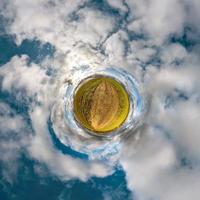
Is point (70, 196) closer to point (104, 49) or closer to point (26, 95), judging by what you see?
point (26, 95)

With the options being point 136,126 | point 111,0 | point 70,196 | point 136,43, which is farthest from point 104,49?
point 70,196

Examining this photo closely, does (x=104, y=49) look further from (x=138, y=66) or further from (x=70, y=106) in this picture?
(x=70, y=106)

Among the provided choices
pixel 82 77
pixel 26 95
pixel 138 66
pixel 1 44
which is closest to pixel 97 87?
pixel 82 77

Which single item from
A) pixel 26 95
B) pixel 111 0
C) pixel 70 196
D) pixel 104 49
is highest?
pixel 111 0

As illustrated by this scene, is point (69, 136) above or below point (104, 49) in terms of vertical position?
below

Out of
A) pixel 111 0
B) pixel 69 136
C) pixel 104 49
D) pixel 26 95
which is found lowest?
pixel 69 136

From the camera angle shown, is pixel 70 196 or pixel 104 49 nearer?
pixel 104 49
